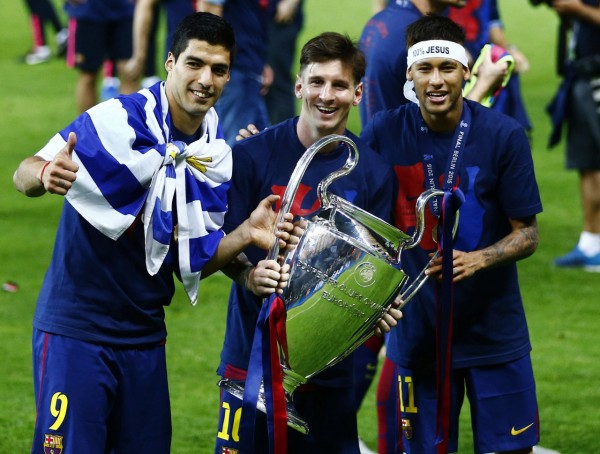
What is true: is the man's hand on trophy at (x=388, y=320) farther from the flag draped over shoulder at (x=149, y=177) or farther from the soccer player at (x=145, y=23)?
the soccer player at (x=145, y=23)

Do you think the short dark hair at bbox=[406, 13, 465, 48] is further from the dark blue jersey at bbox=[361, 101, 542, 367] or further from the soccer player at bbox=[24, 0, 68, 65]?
the soccer player at bbox=[24, 0, 68, 65]

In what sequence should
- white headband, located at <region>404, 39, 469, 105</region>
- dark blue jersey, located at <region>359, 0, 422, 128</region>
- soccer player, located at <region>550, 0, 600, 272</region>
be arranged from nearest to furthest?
white headband, located at <region>404, 39, 469, 105</region> < dark blue jersey, located at <region>359, 0, 422, 128</region> < soccer player, located at <region>550, 0, 600, 272</region>

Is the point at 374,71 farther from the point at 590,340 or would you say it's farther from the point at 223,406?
the point at 590,340

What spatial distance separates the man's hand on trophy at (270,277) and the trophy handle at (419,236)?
422mm

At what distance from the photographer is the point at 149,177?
13.6 ft

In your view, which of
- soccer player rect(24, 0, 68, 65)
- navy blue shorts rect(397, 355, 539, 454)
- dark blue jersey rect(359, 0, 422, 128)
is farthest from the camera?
soccer player rect(24, 0, 68, 65)

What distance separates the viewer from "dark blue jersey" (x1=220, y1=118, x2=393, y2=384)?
4.43 meters

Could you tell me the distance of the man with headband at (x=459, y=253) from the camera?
4598 mm

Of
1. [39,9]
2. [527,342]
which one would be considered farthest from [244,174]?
[39,9]

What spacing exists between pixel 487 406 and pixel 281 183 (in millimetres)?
1128

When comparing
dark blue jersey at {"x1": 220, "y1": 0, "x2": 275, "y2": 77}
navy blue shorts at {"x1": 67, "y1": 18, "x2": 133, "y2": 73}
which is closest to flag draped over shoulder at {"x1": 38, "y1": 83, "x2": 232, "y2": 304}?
dark blue jersey at {"x1": 220, "y1": 0, "x2": 275, "y2": 77}

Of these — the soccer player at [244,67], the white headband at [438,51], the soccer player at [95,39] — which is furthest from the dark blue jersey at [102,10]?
the white headband at [438,51]

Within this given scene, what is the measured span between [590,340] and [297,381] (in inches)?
152

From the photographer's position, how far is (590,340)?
7691 millimetres
